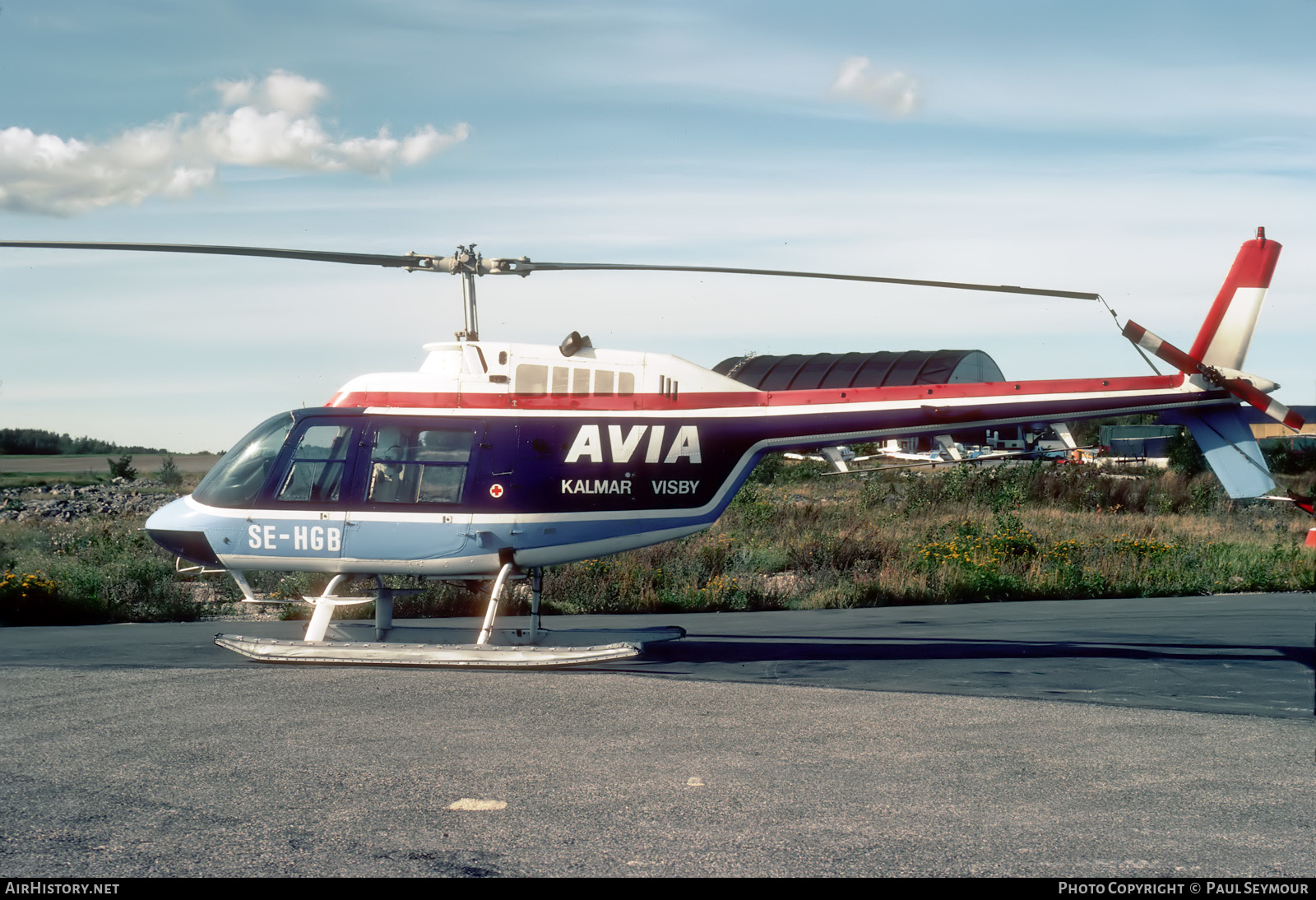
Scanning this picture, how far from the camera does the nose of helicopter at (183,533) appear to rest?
452 inches

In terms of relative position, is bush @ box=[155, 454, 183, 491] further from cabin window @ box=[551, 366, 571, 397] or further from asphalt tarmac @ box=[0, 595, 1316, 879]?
cabin window @ box=[551, 366, 571, 397]

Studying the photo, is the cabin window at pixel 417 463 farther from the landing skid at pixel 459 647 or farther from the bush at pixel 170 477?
the bush at pixel 170 477

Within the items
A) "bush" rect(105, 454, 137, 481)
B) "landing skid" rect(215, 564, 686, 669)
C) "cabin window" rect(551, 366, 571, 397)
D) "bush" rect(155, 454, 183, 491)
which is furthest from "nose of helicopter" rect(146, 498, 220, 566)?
"bush" rect(105, 454, 137, 481)

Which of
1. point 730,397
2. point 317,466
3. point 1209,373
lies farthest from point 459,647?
point 1209,373

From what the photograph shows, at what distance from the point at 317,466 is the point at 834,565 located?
1145 centimetres

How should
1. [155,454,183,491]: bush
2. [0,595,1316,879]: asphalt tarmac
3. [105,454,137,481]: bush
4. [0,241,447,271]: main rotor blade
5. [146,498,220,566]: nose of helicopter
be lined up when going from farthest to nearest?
[105,454,137,481]: bush → [155,454,183,491]: bush → [146,498,220,566]: nose of helicopter → [0,241,447,271]: main rotor blade → [0,595,1316,879]: asphalt tarmac

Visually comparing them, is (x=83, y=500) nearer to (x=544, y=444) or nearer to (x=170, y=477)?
(x=170, y=477)

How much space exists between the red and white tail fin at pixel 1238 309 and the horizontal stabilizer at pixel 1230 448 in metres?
0.59

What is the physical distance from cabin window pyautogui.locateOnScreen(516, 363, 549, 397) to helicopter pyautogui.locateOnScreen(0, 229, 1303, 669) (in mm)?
18

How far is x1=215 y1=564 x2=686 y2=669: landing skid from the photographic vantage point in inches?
408

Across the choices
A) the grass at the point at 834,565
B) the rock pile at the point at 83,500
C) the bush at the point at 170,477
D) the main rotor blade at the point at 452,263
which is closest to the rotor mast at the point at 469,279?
the main rotor blade at the point at 452,263

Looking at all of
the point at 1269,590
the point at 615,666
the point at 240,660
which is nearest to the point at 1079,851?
the point at 615,666

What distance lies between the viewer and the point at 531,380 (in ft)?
37.8

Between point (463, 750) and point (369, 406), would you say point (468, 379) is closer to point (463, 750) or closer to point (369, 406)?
point (369, 406)
